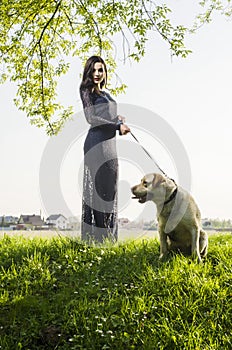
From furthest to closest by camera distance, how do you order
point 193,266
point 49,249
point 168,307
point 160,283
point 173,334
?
point 49,249 < point 193,266 < point 160,283 < point 168,307 < point 173,334

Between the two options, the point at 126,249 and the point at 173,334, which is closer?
the point at 173,334

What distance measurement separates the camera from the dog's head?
626 cm

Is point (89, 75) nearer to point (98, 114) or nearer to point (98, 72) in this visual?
point (98, 72)

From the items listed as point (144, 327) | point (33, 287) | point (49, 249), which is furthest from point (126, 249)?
point (144, 327)

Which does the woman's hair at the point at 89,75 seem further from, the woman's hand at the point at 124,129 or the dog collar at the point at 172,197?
the dog collar at the point at 172,197

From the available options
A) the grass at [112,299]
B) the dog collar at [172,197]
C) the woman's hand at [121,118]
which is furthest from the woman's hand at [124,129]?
the grass at [112,299]

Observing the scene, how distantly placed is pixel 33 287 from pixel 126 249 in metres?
1.72

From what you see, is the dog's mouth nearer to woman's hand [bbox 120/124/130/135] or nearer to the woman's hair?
woman's hand [bbox 120/124/130/135]

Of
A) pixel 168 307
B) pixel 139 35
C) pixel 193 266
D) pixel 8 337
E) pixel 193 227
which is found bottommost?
pixel 8 337

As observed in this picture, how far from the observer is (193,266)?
20.9 feet

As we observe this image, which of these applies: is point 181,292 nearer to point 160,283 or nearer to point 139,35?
point 160,283

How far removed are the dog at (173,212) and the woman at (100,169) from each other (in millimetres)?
1209

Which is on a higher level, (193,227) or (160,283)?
(193,227)

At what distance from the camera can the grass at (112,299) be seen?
5031 millimetres
